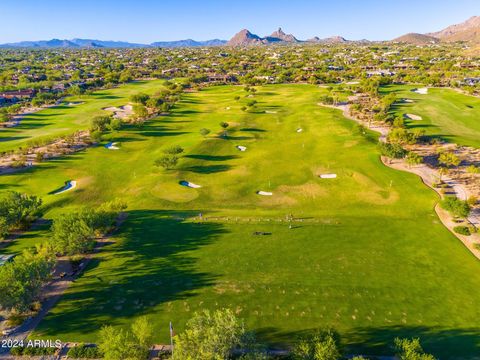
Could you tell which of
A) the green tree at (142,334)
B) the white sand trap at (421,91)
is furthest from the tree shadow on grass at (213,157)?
the white sand trap at (421,91)

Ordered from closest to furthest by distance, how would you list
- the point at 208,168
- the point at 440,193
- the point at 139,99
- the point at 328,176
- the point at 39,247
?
the point at 39,247 < the point at 440,193 < the point at 328,176 < the point at 208,168 < the point at 139,99

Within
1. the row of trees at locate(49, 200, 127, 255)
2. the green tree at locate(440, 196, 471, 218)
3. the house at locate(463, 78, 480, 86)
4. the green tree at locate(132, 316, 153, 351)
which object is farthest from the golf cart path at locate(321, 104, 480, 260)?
the house at locate(463, 78, 480, 86)

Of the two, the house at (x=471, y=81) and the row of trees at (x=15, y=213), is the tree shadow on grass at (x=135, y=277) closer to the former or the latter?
the row of trees at (x=15, y=213)

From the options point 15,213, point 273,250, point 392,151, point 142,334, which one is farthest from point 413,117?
point 15,213

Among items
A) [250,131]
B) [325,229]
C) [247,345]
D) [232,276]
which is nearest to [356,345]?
[247,345]

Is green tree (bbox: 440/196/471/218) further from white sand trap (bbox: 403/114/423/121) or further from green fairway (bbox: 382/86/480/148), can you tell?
white sand trap (bbox: 403/114/423/121)

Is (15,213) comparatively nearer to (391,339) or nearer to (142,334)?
(142,334)

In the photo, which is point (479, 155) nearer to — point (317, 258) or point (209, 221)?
point (317, 258)
